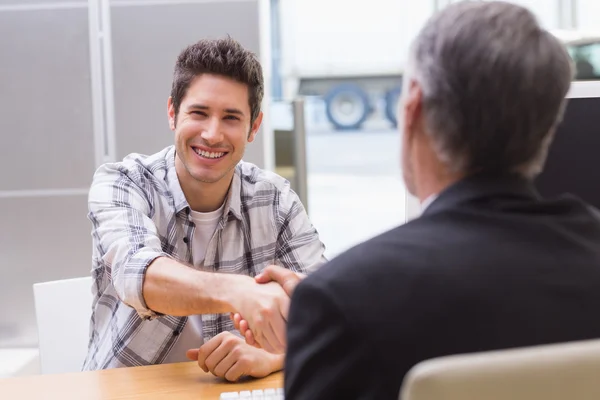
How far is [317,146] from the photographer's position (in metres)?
10.0

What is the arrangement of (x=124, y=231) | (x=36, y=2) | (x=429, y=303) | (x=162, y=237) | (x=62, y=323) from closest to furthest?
(x=429, y=303) → (x=124, y=231) → (x=162, y=237) → (x=62, y=323) → (x=36, y=2)

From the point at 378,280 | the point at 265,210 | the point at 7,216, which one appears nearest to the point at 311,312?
the point at 378,280

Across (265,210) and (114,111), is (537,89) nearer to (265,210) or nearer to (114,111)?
(265,210)

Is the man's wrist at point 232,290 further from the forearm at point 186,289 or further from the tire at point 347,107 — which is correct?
the tire at point 347,107

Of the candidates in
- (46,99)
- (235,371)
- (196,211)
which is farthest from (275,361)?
(46,99)

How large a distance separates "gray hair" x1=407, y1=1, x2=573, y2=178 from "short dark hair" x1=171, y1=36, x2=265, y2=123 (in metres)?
1.26

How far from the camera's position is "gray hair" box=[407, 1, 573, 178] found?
34.3 inches

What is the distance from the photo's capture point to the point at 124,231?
73.5 inches

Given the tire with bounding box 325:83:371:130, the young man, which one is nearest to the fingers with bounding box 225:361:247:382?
the young man

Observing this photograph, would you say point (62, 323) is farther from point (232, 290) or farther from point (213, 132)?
point (232, 290)

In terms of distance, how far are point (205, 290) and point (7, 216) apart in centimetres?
266

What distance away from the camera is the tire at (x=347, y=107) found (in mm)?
10250

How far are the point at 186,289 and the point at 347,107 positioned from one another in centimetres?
900

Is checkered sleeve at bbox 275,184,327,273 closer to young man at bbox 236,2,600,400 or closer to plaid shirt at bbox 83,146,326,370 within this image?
plaid shirt at bbox 83,146,326,370
